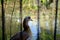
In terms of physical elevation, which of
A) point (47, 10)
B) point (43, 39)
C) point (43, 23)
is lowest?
point (43, 39)

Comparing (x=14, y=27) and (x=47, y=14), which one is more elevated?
(x=47, y=14)

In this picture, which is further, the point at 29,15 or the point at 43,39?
the point at 29,15

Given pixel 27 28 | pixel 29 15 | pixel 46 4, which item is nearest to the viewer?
pixel 27 28

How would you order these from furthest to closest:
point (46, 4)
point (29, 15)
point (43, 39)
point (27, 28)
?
point (29, 15), point (46, 4), point (27, 28), point (43, 39)

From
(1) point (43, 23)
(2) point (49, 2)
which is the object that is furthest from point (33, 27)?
(2) point (49, 2)

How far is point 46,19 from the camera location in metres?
2.90

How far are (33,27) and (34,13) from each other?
228 mm

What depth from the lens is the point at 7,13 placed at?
2801mm

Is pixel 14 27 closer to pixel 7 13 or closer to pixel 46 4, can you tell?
pixel 7 13

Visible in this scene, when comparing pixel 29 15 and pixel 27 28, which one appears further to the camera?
pixel 29 15

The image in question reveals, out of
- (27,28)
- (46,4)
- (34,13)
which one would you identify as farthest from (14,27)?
(46,4)

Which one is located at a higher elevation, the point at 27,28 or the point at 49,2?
the point at 49,2

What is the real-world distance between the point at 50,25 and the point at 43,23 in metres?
0.15

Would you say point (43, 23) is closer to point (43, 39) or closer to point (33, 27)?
point (33, 27)
